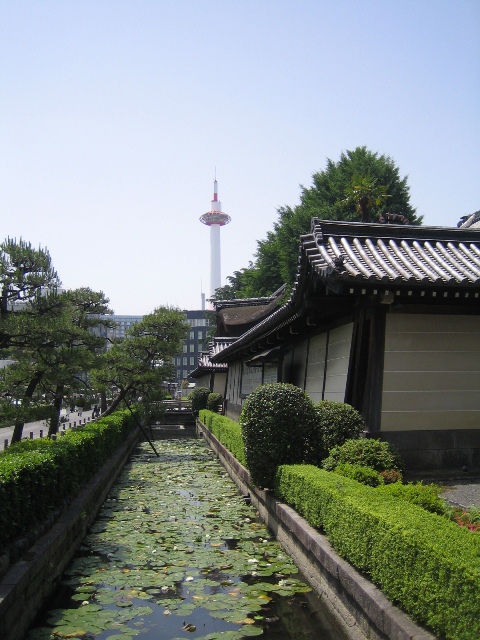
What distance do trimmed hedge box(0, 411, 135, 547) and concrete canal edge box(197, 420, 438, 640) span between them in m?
3.18

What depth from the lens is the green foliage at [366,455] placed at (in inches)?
329

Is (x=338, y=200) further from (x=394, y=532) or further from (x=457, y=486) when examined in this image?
(x=394, y=532)

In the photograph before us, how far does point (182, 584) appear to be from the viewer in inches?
260

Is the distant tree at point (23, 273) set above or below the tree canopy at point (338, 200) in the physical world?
below

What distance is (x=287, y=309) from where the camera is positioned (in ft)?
39.1

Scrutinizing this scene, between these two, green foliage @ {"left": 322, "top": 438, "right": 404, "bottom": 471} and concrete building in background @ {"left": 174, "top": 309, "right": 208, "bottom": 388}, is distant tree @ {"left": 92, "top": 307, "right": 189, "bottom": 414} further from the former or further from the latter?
concrete building in background @ {"left": 174, "top": 309, "right": 208, "bottom": 388}

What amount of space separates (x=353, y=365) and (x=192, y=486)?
6.02 meters

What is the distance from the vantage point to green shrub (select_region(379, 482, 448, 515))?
6.07m

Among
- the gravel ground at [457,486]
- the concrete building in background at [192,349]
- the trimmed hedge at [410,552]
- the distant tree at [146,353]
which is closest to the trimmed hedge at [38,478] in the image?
the trimmed hedge at [410,552]

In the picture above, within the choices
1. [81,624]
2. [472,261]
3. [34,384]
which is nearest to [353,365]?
[472,261]

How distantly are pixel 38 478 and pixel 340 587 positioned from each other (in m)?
3.97

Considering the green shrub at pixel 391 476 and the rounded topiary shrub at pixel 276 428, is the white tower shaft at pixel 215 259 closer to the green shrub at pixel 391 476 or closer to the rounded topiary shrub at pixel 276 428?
the rounded topiary shrub at pixel 276 428

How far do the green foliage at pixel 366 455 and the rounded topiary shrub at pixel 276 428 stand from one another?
611 millimetres

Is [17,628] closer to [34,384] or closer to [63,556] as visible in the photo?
[63,556]
